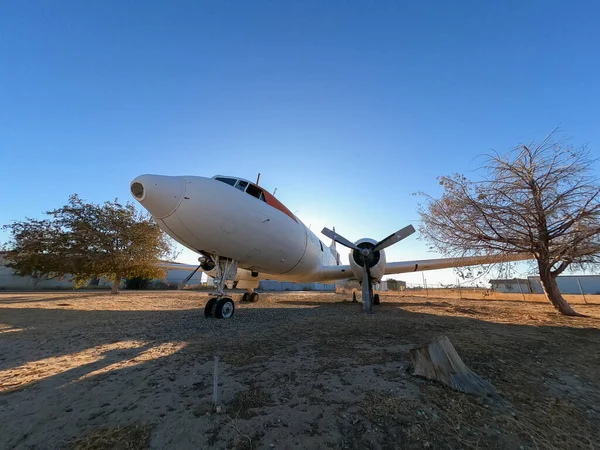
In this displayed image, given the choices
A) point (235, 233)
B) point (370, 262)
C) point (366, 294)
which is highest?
point (235, 233)

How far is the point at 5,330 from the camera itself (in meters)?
6.92

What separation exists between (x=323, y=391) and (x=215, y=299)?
6720 millimetres

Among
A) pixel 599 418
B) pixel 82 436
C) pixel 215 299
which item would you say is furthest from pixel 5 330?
pixel 599 418

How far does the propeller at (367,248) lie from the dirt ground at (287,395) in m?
5.10

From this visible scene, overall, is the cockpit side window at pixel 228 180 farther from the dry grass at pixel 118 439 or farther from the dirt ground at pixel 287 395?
the dry grass at pixel 118 439

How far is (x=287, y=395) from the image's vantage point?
3125 millimetres

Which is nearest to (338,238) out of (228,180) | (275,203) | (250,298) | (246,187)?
(275,203)

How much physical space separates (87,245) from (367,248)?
21.7 meters

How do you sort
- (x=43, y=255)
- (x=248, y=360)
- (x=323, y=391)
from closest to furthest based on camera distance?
(x=323, y=391), (x=248, y=360), (x=43, y=255)

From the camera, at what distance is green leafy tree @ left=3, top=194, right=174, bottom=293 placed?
65.6 feet

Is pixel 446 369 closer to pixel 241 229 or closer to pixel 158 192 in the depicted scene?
pixel 241 229

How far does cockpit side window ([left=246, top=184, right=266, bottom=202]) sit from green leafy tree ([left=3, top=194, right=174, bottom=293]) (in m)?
16.5

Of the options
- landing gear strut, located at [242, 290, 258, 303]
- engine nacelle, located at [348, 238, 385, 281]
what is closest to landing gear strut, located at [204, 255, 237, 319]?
engine nacelle, located at [348, 238, 385, 281]

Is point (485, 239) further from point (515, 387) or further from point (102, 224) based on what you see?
point (102, 224)
